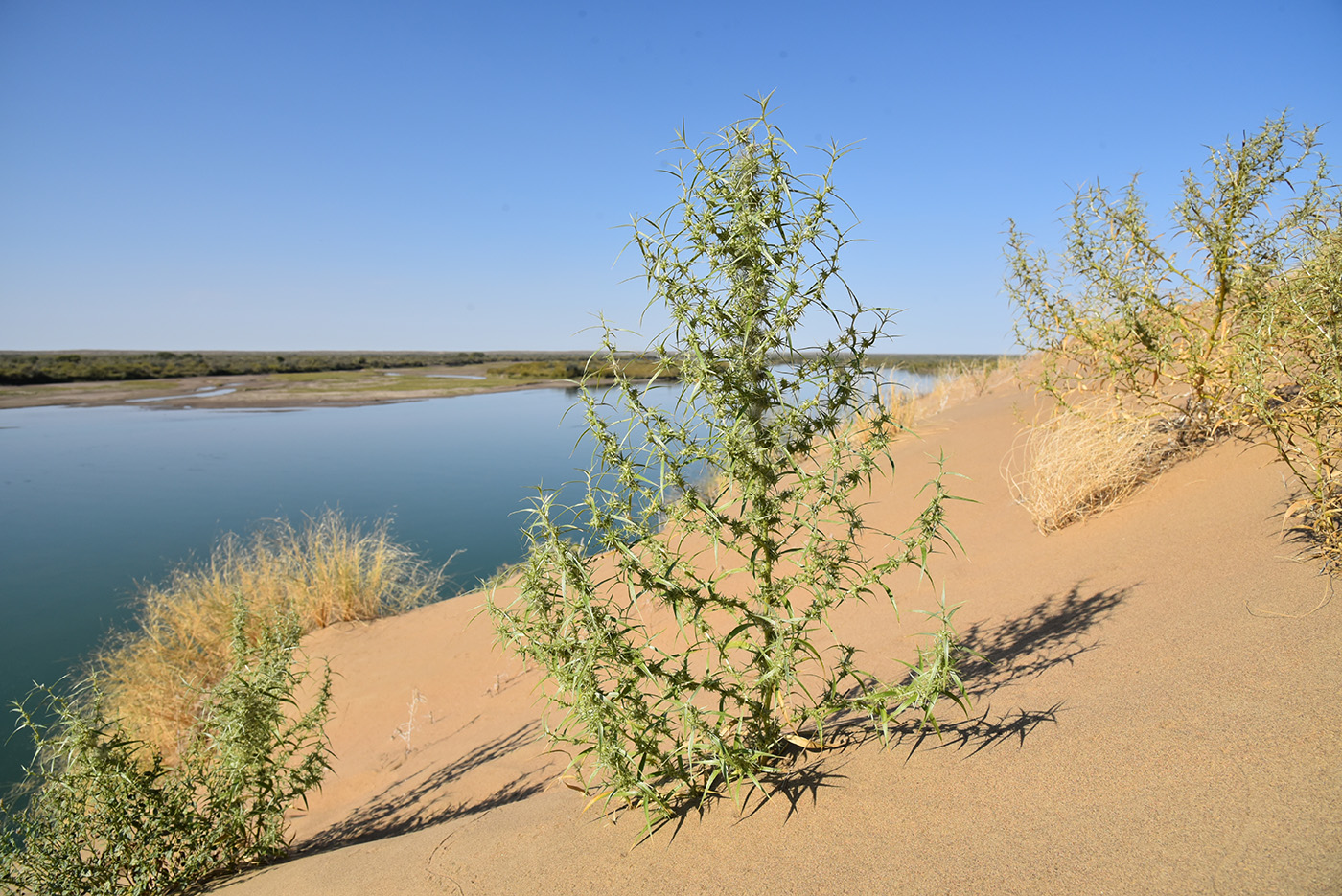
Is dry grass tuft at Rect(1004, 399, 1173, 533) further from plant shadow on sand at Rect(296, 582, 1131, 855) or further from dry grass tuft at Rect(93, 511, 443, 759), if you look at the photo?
dry grass tuft at Rect(93, 511, 443, 759)

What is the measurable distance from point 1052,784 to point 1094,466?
3402 mm

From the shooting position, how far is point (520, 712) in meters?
4.34

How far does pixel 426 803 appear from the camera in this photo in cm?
330

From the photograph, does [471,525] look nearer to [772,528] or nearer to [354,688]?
[354,688]

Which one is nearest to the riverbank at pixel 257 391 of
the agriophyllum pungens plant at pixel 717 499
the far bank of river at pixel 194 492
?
the far bank of river at pixel 194 492

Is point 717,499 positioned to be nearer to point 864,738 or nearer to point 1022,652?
point 864,738

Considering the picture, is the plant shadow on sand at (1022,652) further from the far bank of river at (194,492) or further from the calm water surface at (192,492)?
the calm water surface at (192,492)

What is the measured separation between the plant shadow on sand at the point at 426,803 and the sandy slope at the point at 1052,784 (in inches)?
0.7

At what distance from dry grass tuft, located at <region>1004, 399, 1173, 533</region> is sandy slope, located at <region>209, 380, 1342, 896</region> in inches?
20.9

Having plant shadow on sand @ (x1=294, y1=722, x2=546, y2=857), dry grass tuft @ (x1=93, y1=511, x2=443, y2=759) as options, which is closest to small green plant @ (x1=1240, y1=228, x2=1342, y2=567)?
plant shadow on sand @ (x1=294, y1=722, x2=546, y2=857)

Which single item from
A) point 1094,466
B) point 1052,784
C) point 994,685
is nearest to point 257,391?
point 1094,466

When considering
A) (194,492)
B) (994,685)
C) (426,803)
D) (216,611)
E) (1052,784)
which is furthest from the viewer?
(194,492)

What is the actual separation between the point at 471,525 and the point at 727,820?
40.2 ft

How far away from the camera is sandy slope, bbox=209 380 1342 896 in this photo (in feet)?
4.83
